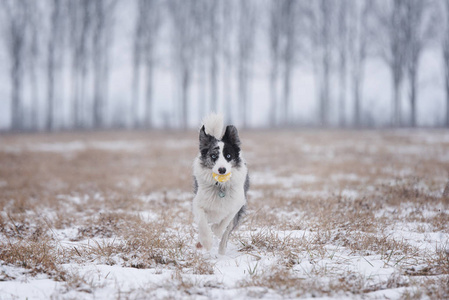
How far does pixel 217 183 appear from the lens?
427cm

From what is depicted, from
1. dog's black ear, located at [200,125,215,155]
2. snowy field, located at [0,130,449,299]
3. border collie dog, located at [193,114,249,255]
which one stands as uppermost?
dog's black ear, located at [200,125,215,155]

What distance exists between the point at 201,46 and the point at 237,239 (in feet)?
83.6

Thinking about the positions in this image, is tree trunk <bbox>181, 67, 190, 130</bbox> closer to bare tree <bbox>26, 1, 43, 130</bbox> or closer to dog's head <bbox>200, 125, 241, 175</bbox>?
bare tree <bbox>26, 1, 43, 130</bbox>

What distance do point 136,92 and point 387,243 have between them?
26.1 metres

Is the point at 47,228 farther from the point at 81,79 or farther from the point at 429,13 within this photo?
the point at 429,13

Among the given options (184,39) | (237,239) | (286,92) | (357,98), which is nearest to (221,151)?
(237,239)

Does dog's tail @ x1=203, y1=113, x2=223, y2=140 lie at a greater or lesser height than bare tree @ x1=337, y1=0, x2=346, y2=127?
lesser

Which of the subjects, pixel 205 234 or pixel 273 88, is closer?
pixel 205 234

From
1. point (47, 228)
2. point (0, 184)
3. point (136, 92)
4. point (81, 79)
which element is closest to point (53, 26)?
point (81, 79)

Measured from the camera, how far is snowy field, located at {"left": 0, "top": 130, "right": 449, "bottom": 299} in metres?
3.18

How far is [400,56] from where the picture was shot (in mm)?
25109

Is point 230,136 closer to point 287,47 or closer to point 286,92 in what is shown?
point 286,92

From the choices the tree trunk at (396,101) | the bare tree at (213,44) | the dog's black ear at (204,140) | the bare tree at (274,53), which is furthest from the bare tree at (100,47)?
the dog's black ear at (204,140)

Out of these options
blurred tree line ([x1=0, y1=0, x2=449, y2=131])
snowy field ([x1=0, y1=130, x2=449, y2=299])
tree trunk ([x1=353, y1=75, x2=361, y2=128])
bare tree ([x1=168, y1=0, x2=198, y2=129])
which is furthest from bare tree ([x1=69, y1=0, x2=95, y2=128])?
tree trunk ([x1=353, y1=75, x2=361, y2=128])
